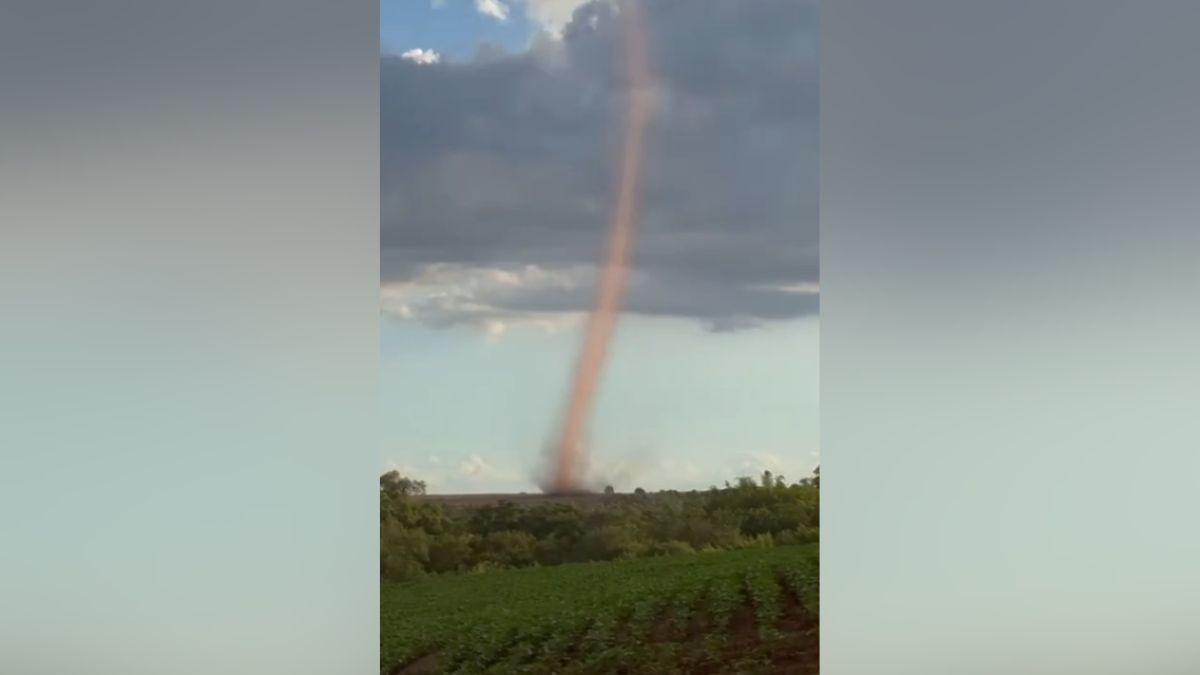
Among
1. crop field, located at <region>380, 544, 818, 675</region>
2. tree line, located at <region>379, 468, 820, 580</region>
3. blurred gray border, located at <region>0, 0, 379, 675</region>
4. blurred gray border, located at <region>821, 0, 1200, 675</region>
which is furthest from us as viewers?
crop field, located at <region>380, 544, 818, 675</region>

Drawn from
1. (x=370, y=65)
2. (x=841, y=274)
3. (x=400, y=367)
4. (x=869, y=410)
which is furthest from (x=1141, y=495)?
(x=400, y=367)

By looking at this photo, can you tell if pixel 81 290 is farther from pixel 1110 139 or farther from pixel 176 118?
pixel 1110 139

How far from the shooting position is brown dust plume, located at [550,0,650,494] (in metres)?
5.20

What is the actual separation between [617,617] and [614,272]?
1769 mm

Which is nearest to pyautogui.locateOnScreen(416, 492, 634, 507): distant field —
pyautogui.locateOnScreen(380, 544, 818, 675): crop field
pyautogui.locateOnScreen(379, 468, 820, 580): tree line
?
pyautogui.locateOnScreen(379, 468, 820, 580): tree line

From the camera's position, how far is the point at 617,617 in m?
5.66

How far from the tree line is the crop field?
0.26ft

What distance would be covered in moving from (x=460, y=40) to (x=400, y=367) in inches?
63.3

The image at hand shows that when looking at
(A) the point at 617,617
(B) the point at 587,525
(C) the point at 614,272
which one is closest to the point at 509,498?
(B) the point at 587,525

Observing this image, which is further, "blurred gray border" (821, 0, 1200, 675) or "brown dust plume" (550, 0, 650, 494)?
"brown dust plume" (550, 0, 650, 494)

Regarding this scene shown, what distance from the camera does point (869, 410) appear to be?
3.46 m

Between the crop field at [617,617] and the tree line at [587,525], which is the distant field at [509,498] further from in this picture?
the crop field at [617,617]

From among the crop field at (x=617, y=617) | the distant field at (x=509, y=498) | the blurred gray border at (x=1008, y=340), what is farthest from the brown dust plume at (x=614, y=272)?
the blurred gray border at (x=1008, y=340)

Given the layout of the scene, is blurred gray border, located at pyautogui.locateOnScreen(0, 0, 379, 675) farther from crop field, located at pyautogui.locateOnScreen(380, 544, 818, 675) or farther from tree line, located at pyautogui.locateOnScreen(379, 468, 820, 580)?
crop field, located at pyautogui.locateOnScreen(380, 544, 818, 675)
